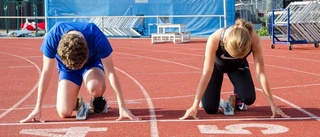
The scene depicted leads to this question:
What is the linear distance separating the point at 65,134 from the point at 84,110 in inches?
45.3

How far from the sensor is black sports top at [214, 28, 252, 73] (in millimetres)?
6389

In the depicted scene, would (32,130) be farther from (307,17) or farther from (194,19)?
(194,19)

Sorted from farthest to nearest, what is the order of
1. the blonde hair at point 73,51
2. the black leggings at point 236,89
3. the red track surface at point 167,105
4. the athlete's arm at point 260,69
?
the black leggings at point 236,89 → the athlete's arm at point 260,69 → the red track surface at point 167,105 → the blonde hair at point 73,51

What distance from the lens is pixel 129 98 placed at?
8367 millimetres

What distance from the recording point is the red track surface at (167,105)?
579 cm

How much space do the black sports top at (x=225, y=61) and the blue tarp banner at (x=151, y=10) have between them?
24.8 meters

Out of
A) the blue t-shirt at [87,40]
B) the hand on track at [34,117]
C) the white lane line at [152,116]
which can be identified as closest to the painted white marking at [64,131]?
the hand on track at [34,117]

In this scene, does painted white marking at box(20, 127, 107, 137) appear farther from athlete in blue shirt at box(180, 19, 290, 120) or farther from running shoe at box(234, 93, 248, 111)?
running shoe at box(234, 93, 248, 111)

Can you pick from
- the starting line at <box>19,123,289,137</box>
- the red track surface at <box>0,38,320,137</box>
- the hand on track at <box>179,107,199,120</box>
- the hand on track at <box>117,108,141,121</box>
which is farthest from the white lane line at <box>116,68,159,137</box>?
the starting line at <box>19,123,289,137</box>

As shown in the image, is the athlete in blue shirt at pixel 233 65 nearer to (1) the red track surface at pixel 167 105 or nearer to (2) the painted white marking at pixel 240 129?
(1) the red track surface at pixel 167 105

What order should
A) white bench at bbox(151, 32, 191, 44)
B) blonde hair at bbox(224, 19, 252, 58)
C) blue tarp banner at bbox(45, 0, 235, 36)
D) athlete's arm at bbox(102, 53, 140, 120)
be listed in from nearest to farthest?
blonde hair at bbox(224, 19, 252, 58) < athlete's arm at bbox(102, 53, 140, 120) < white bench at bbox(151, 32, 191, 44) < blue tarp banner at bbox(45, 0, 235, 36)

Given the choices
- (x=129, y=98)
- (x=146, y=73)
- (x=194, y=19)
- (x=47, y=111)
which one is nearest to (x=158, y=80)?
(x=146, y=73)

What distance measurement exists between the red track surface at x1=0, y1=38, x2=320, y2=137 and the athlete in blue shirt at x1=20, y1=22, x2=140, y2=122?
175mm

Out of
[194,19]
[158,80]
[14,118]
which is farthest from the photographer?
[194,19]
